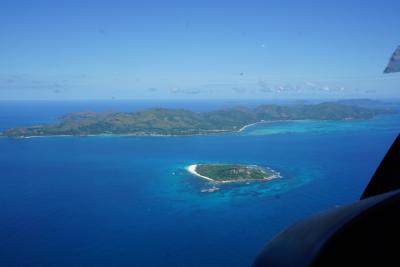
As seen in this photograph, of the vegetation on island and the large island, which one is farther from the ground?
the large island

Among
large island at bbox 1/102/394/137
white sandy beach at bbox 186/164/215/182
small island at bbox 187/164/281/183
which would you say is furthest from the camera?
large island at bbox 1/102/394/137

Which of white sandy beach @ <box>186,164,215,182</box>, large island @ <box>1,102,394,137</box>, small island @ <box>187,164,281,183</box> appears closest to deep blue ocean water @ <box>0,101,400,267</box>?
white sandy beach @ <box>186,164,215,182</box>

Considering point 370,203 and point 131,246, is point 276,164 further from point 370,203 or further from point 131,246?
point 370,203

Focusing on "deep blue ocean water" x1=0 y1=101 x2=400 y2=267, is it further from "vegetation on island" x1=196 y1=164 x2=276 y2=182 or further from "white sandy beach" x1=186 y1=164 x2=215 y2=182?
"vegetation on island" x1=196 y1=164 x2=276 y2=182

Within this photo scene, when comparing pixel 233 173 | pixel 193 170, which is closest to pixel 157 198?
pixel 233 173

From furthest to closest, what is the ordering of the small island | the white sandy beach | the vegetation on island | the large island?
the large island
the white sandy beach
the vegetation on island
the small island

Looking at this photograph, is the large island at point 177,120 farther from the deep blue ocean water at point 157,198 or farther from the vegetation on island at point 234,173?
the vegetation on island at point 234,173
